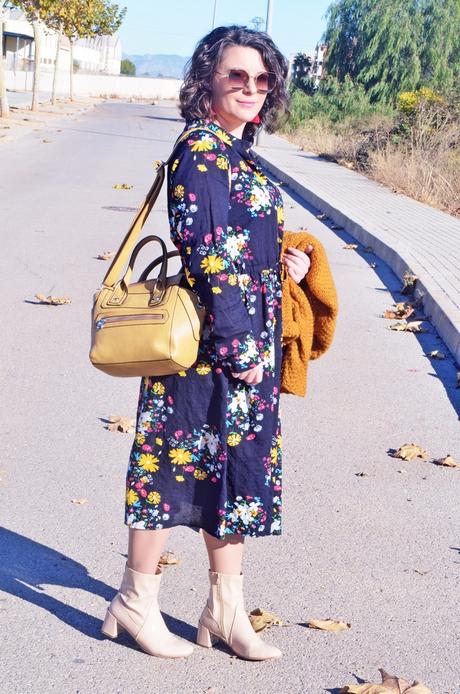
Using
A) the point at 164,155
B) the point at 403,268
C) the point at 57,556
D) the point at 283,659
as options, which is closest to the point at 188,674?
the point at 283,659

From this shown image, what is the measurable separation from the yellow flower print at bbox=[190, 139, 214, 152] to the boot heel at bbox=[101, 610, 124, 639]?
4.72 feet

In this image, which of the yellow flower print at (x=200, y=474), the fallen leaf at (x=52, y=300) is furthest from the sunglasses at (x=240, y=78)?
the fallen leaf at (x=52, y=300)

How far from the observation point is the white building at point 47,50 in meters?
79.8

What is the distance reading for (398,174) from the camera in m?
21.6

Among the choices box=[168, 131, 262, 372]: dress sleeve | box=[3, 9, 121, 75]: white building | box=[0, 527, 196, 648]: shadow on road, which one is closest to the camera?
box=[168, 131, 262, 372]: dress sleeve

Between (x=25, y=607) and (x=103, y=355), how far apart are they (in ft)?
3.58

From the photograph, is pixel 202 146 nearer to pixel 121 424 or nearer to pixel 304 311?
pixel 304 311

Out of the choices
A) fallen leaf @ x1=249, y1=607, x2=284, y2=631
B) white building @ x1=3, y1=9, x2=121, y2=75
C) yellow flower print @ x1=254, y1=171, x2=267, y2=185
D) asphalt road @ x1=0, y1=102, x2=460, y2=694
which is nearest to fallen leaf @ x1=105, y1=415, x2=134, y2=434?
asphalt road @ x1=0, y1=102, x2=460, y2=694

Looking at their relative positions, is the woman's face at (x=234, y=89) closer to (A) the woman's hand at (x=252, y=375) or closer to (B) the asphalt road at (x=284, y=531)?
(A) the woman's hand at (x=252, y=375)

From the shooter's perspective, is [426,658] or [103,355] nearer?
[103,355]

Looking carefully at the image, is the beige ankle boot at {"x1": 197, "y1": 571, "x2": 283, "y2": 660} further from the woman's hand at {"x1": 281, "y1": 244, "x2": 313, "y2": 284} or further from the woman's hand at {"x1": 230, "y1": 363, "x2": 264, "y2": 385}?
the woman's hand at {"x1": 281, "y1": 244, "x2": 313, "y2": 284}

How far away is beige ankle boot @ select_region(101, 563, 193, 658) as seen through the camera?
3.28m

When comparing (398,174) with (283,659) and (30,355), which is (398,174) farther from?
(283,659)

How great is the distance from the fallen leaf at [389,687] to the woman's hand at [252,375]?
95 cm
